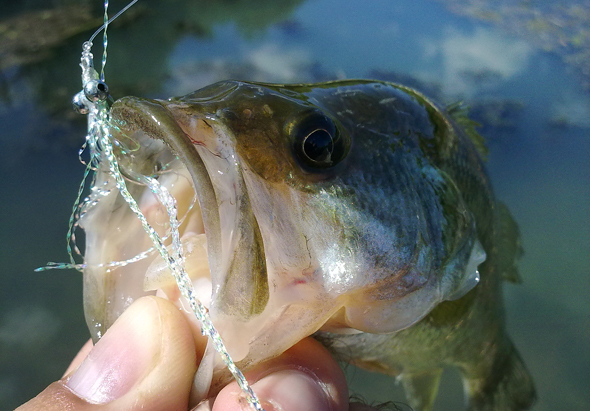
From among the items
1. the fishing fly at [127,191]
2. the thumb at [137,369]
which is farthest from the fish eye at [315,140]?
the thumb at [137,369]

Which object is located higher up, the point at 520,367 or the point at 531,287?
the point at 520,367

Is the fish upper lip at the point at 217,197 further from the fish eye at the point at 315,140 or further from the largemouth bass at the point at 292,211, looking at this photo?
the fish eye at the point at 315,140

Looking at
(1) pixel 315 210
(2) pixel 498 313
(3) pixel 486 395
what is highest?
(1) pixel 315 210

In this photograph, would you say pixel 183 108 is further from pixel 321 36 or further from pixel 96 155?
pixel 321 36

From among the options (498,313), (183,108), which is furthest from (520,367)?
(183,108)

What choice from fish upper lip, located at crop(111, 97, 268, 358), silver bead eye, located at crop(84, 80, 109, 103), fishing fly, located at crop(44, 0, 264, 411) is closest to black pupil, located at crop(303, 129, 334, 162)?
fish upper lip, located at crop(111, 97, 268, 358)

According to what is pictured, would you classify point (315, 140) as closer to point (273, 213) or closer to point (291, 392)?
point (273, 213)

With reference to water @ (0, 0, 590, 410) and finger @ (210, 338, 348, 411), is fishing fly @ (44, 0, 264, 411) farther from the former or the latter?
water @ (0, 0, 590, 410)

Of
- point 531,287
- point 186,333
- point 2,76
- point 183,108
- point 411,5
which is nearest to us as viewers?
point 183,108

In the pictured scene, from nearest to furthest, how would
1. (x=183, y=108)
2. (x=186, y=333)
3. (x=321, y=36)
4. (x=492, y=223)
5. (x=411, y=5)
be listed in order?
(x=183, y=108) < (x=186, y=333) < (x=492, y=223) < (x=321, y=36) < (x=411, y=5)
